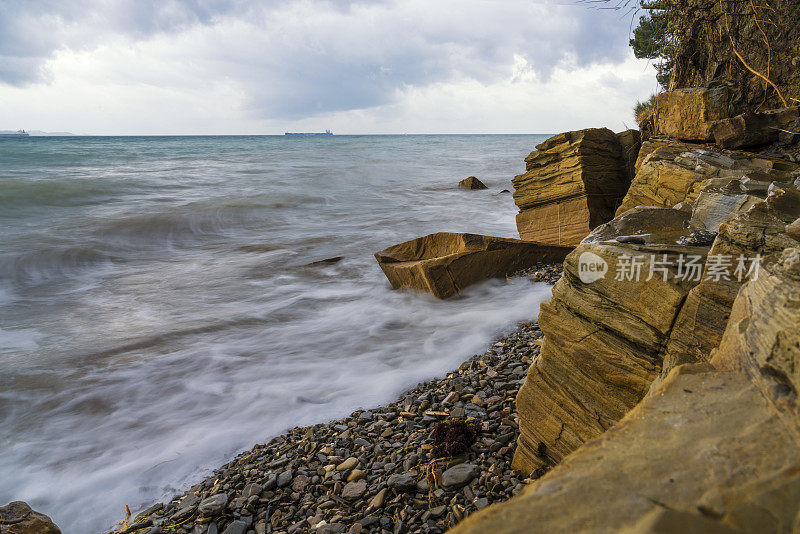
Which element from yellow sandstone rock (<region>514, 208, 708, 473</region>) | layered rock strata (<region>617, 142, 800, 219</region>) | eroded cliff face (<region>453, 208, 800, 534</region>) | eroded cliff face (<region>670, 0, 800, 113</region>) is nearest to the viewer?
Answer: eroded cliff face (<region>453, 208, 800, 534</region>)

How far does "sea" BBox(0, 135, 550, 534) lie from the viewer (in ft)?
14.6

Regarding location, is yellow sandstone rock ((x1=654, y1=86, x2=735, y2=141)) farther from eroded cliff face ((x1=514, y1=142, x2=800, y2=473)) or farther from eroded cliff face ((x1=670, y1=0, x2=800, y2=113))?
eroded cliff face ((x1=514, y1=142, x2=800, y2=473))

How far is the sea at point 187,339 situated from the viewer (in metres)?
4.46

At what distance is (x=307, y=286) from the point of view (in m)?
9.17

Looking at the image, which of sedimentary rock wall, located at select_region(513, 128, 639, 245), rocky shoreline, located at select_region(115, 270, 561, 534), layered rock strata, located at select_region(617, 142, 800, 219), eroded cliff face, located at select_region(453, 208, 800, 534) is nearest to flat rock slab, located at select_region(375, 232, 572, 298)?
sedimentary rock wall, located at select_region(513, 128, 639, 245)

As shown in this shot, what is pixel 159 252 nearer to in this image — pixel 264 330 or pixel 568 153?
pixel 264 330

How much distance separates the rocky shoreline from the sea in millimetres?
442

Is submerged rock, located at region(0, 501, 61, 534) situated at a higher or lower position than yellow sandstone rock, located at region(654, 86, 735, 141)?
lower

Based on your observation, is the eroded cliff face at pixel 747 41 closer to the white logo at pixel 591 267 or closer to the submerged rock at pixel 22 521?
the white logo at pixel 591 267

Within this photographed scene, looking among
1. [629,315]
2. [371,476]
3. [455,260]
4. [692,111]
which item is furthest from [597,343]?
[692,111]

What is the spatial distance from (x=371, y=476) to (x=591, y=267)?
214cm

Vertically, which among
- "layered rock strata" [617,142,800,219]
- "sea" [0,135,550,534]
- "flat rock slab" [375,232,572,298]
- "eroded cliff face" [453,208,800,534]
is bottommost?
"sea" [0,135,550,534]

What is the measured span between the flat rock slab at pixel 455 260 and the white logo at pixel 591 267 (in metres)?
4.12

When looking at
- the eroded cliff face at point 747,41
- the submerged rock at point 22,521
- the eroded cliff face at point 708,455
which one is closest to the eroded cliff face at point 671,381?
the eroded cliff face at point 708,455
